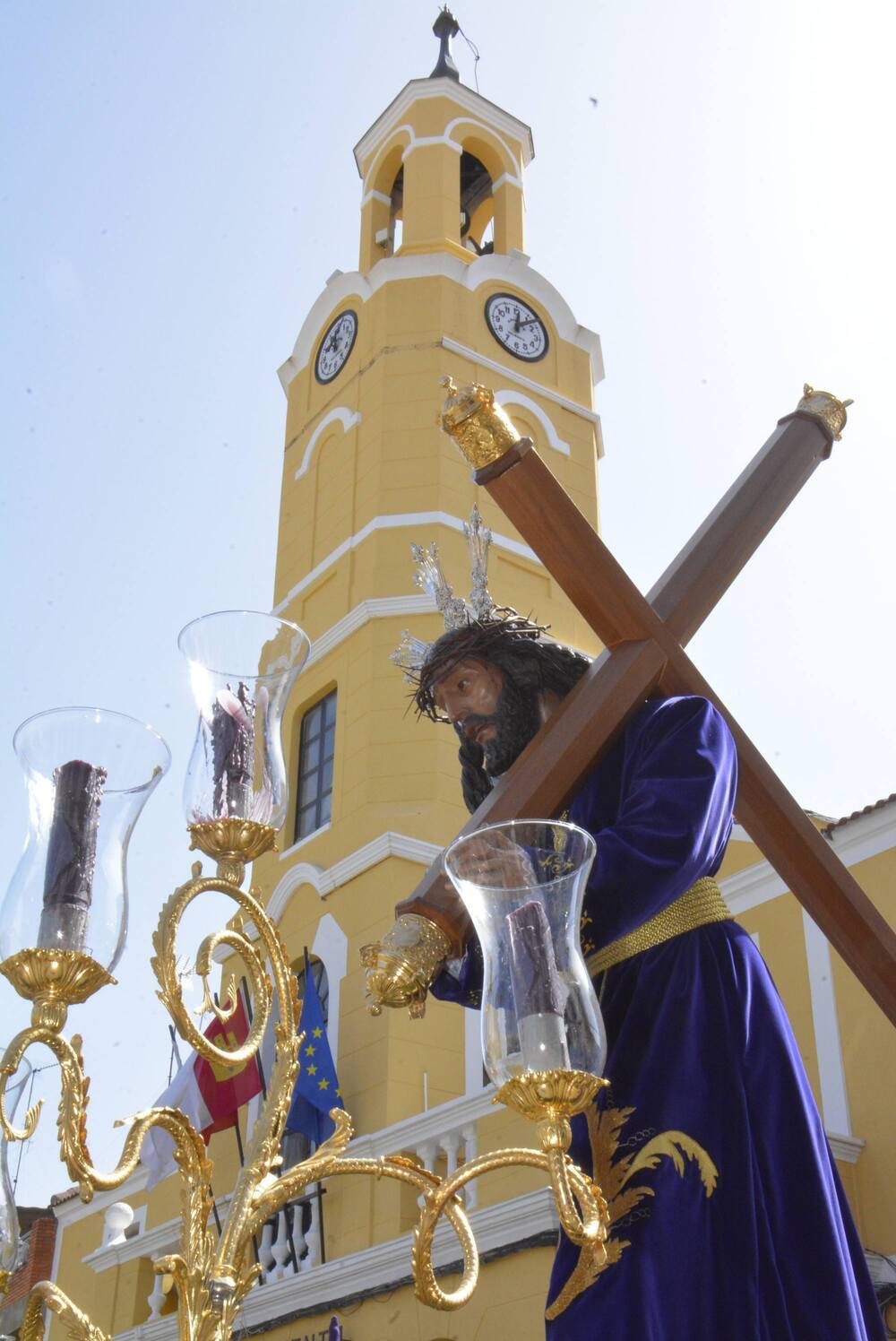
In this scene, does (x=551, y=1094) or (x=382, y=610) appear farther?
(x=382, y=610)

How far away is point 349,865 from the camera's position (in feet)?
39.7

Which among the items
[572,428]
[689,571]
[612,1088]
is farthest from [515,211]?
[612,1088]

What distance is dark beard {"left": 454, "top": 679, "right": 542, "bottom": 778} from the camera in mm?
3211

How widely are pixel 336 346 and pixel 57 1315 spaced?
1485 cm

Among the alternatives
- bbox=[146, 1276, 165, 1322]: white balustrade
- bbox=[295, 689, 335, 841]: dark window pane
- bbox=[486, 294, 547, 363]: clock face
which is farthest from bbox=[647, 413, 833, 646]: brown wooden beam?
bbox=[486, 294, 547, 363]: clock face

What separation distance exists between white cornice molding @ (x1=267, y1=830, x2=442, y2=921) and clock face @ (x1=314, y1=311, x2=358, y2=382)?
20.3 ft

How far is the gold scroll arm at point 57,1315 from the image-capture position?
2.48 metres

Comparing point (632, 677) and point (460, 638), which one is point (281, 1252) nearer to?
point (460, 638)

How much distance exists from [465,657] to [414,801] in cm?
897

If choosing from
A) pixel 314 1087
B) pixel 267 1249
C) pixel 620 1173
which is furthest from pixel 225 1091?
pixel 620 1173

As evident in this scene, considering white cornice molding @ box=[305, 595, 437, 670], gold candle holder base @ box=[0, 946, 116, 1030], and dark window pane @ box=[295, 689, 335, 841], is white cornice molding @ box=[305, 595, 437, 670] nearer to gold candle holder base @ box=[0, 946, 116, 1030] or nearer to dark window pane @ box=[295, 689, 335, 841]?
dark window pane @ box=[295, 689, 335, 841]

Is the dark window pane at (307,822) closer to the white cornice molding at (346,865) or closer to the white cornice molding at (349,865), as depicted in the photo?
the white cornice molding at (346,865)

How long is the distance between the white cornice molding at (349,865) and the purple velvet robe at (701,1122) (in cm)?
859

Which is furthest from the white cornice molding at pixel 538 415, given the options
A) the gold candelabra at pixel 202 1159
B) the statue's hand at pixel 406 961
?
the statue's hand at pixel 406 961
